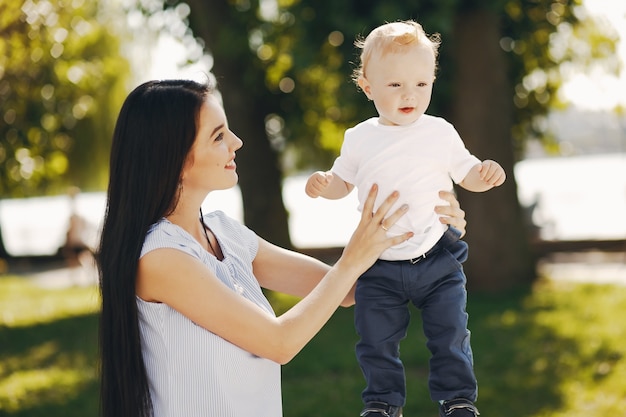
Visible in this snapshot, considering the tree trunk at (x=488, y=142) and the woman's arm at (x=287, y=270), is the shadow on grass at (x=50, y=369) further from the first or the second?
the tree trunk at (x=488, y=142)

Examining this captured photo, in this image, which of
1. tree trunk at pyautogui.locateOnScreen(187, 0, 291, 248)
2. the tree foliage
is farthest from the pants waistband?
tree trunk at pyautogui.locateOnScreen(187, 0, 291, 248)

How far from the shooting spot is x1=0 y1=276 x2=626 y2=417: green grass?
6.20 m

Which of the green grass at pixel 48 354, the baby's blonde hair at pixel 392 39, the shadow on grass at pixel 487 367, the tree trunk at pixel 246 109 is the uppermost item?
the baby's blonde hair at pixel 392 39

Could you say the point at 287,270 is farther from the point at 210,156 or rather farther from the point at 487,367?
the point at 487,367

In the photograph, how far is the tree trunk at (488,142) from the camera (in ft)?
33.2

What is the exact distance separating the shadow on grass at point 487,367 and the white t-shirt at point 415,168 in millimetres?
3603

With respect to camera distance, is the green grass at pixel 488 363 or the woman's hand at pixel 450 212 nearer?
the woman's hand at pixel 450 212

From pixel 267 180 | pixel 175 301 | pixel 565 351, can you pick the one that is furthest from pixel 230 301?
pixel 267 180

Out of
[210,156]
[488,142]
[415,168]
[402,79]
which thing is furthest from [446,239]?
[488,142]

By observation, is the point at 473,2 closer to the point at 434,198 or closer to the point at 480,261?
the point at 480,261

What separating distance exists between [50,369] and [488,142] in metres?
5.65

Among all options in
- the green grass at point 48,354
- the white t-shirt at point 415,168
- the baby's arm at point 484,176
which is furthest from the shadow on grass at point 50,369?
the baby's arm at point 484,176

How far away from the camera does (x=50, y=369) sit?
8.62m

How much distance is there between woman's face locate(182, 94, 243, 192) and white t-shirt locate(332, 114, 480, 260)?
1.35 ft
